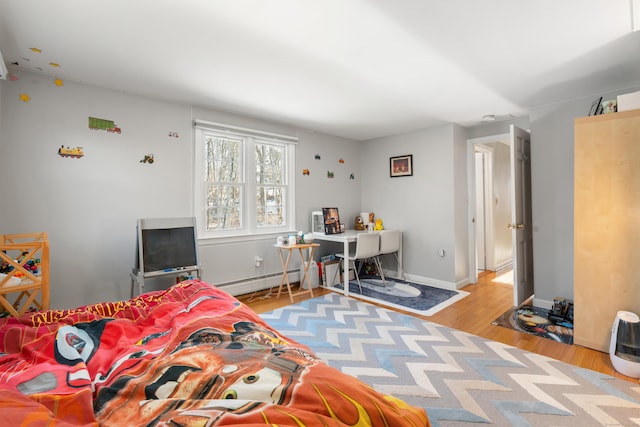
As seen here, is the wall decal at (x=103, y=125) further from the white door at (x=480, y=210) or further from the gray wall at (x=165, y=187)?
the white door at (x=480, y=210)

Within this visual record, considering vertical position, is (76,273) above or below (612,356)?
above

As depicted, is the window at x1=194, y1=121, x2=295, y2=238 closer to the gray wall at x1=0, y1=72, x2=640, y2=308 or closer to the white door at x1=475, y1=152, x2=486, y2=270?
the gray wall at x1=0, y1=72, x2=640, y2=308

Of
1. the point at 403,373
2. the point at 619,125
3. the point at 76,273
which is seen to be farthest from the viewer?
the point at 76,273

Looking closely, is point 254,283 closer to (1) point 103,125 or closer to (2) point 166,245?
(2) point 166,245

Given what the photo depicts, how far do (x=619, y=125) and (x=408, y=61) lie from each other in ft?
5.52

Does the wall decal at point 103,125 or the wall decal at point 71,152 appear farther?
the wall decal at point 103,125

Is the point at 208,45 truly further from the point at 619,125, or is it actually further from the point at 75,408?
the point at 619,125

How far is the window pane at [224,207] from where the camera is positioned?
3.71 m

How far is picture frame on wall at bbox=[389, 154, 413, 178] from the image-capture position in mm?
4676

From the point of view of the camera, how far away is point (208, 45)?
7.16 ft

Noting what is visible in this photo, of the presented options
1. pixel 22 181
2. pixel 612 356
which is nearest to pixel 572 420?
pixel 612 356

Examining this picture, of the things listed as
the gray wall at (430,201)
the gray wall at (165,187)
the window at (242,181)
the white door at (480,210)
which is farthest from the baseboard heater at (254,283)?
the white door at (480,210)

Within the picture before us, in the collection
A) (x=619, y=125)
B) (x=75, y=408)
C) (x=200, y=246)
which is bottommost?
(x=75, y=408)

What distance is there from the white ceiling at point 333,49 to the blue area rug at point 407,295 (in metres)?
2.31
